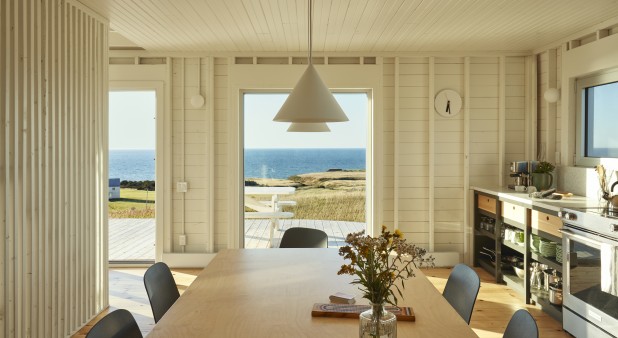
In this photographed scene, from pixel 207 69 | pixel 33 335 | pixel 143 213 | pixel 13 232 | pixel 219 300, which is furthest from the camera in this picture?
pixel 143 213

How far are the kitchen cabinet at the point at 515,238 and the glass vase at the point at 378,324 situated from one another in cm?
275

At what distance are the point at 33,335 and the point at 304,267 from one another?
1814 mm

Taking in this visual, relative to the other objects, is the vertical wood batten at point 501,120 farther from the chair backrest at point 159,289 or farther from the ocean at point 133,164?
the chair backrest at point 159,289

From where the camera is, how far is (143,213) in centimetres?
682

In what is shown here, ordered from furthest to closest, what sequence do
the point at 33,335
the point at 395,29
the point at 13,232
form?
the point at 395,29
the point at 33,335
the point at 13,232

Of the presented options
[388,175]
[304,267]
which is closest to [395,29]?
[388,175]

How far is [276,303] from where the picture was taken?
2.39 metres

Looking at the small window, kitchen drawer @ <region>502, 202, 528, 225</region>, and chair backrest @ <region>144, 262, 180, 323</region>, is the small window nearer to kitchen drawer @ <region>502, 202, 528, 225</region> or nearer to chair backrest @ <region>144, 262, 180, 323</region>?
kitchen drawer @ <region>502, 202, 528, 225</region>

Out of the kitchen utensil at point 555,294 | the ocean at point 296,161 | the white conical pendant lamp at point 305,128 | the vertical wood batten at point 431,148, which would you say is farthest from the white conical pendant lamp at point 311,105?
the vertical wood batten at point 431,148

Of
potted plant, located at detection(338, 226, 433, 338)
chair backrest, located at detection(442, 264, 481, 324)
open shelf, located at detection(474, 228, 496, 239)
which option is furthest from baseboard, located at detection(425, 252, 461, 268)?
potted plant, located at detection(338, 226, 433, 338)

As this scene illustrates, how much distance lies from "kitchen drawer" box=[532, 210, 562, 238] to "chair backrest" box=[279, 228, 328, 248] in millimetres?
1789

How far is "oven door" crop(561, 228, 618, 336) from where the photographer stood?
3314mm

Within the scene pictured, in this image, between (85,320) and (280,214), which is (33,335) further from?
(280,214)

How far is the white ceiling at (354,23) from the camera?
4098 millimetres
